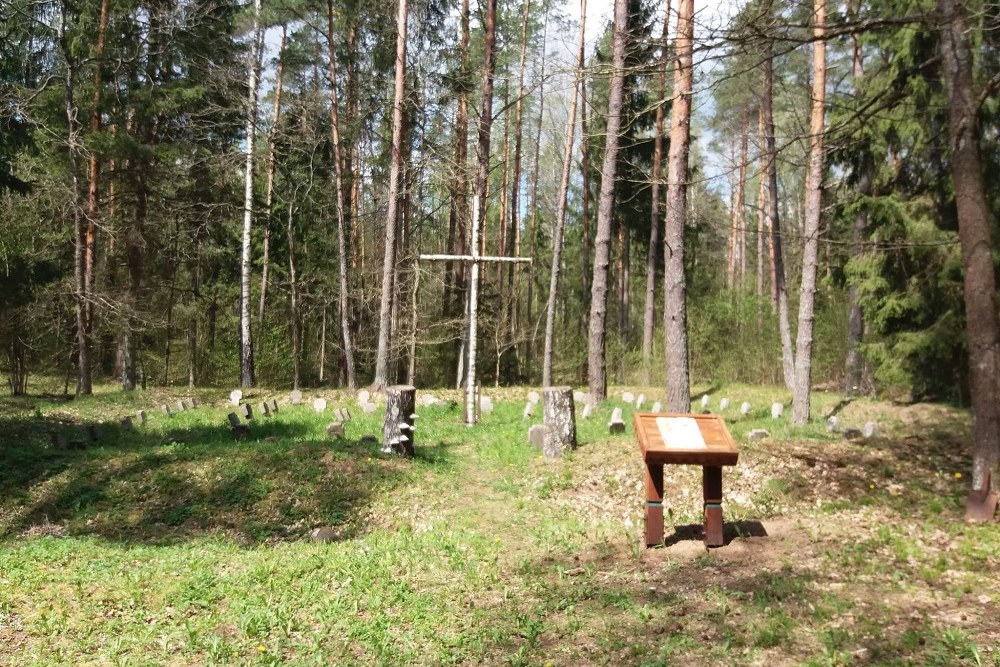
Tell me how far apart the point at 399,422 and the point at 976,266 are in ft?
24.0

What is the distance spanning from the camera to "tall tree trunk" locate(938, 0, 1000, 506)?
6.12 m

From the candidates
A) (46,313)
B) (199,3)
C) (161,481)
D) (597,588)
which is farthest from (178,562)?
(199,3)

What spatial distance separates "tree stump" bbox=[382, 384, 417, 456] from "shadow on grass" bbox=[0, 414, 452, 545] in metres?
0.28

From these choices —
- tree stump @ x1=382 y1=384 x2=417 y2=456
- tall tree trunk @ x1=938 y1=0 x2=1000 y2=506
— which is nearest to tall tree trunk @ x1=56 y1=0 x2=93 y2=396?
tree stump @ x1=382 y1=384 x2=417 y2=456

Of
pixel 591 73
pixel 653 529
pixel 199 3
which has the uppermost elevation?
pixel 199 3

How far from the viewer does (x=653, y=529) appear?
6.01m

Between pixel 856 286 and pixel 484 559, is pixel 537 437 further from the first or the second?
pixel 856 286

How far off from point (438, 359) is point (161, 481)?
17.7 m

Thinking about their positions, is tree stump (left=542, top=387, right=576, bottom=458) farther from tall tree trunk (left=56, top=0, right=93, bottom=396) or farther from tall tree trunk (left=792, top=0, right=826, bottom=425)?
tall tree trunk (left=56, top=0, right=93, bottom=396)

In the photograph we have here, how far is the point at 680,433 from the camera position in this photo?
5723 millimetres

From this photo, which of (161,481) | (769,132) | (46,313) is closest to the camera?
(161,481)

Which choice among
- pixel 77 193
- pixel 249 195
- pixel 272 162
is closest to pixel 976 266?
pixel 77 193

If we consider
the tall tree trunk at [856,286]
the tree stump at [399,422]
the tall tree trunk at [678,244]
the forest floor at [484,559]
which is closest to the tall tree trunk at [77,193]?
the forest floor at [484,559]

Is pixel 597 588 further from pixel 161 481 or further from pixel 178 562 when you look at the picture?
pixel 161 481
